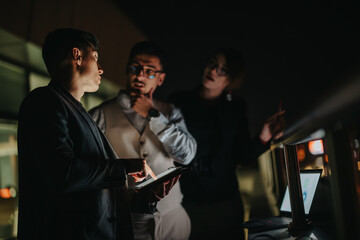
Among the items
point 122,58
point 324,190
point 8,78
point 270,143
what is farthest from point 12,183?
point 324,190

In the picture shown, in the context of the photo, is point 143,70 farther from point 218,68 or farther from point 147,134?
point 218,68

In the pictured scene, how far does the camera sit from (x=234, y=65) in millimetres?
2430

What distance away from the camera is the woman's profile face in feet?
7.85

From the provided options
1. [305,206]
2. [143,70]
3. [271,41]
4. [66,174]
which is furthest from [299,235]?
[271,41]

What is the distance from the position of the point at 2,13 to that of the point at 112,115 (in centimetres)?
180

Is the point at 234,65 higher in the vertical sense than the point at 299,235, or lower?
higher

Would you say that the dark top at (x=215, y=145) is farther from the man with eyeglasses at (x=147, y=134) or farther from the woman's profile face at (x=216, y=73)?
the man with eyeglasses at (x=147, y=134)

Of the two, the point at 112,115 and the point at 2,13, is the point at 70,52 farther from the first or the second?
the point at 2,13

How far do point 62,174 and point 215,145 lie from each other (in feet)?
4.95

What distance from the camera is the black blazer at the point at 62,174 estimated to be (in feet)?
3.14

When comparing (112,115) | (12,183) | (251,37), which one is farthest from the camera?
(12,183)

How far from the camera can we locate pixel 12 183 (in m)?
4.06

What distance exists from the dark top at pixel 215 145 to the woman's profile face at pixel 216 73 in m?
0.12

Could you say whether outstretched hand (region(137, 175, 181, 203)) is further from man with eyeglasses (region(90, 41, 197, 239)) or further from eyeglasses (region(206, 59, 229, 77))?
eyeglasses (region(206, 59, 229, 77))
